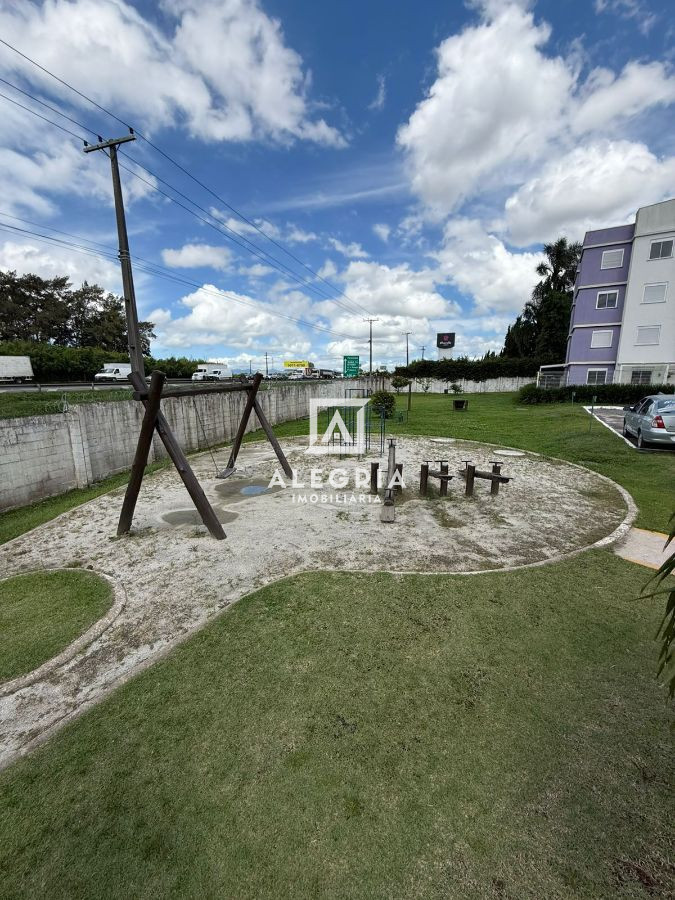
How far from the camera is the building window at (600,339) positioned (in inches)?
1073

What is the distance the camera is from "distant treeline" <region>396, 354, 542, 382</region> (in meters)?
42.8

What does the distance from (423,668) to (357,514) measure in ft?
12.6

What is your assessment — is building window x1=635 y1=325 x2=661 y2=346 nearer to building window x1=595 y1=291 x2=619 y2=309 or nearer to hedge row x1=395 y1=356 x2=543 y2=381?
building window x1=595 y1=291 x2=619 y2=309

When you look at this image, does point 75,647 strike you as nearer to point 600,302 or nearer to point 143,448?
point 143,448

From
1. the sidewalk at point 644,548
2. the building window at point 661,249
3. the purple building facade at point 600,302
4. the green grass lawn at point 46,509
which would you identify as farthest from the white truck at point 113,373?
the building window at point 661,249

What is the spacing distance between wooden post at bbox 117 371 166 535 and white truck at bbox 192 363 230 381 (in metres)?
31.3

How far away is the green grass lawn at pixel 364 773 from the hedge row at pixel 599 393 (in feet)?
77.7

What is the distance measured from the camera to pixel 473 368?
1778 inches

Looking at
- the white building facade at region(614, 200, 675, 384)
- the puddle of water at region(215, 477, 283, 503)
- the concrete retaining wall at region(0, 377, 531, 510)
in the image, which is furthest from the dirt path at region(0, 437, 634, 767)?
the white building facade at region(614, 200, 675, 384)

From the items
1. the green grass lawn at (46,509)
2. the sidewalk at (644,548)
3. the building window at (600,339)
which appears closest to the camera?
the sidewalk at (644,548)

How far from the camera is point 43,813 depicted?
222cm

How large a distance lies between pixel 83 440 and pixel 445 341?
2288 inches

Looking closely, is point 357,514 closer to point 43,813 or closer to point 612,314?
point 43,813

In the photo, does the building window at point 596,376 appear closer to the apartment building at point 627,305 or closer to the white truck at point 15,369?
the apartment building at point 627,305
